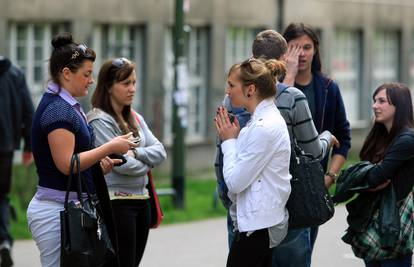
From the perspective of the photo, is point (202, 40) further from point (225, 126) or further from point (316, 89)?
point (225, 126)

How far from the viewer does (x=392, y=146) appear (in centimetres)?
695

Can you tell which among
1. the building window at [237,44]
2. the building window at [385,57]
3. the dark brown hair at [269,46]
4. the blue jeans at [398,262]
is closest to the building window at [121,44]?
the building window at [237,44]

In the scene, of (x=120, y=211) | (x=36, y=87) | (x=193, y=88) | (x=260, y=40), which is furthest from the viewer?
(x=193, y=88)

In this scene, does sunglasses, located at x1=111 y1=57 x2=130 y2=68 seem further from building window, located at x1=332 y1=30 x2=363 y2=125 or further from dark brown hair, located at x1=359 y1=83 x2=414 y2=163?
building window, located at x1=332 y1=30 x2=363 y2=125

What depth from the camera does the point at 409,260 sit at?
7152 mm

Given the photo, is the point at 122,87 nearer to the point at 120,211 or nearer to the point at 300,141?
the point at 120,211

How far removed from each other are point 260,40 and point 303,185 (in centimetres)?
87

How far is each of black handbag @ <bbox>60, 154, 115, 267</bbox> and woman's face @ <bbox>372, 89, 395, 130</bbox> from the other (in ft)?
7.17

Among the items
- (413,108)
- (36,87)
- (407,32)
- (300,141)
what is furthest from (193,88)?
(300,141)

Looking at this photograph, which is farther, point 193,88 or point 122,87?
point 193,88

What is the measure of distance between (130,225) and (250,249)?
117cm

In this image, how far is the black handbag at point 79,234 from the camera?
563 centimetres

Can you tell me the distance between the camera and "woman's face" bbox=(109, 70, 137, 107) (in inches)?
271

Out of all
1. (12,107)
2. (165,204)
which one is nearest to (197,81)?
(165,204)
